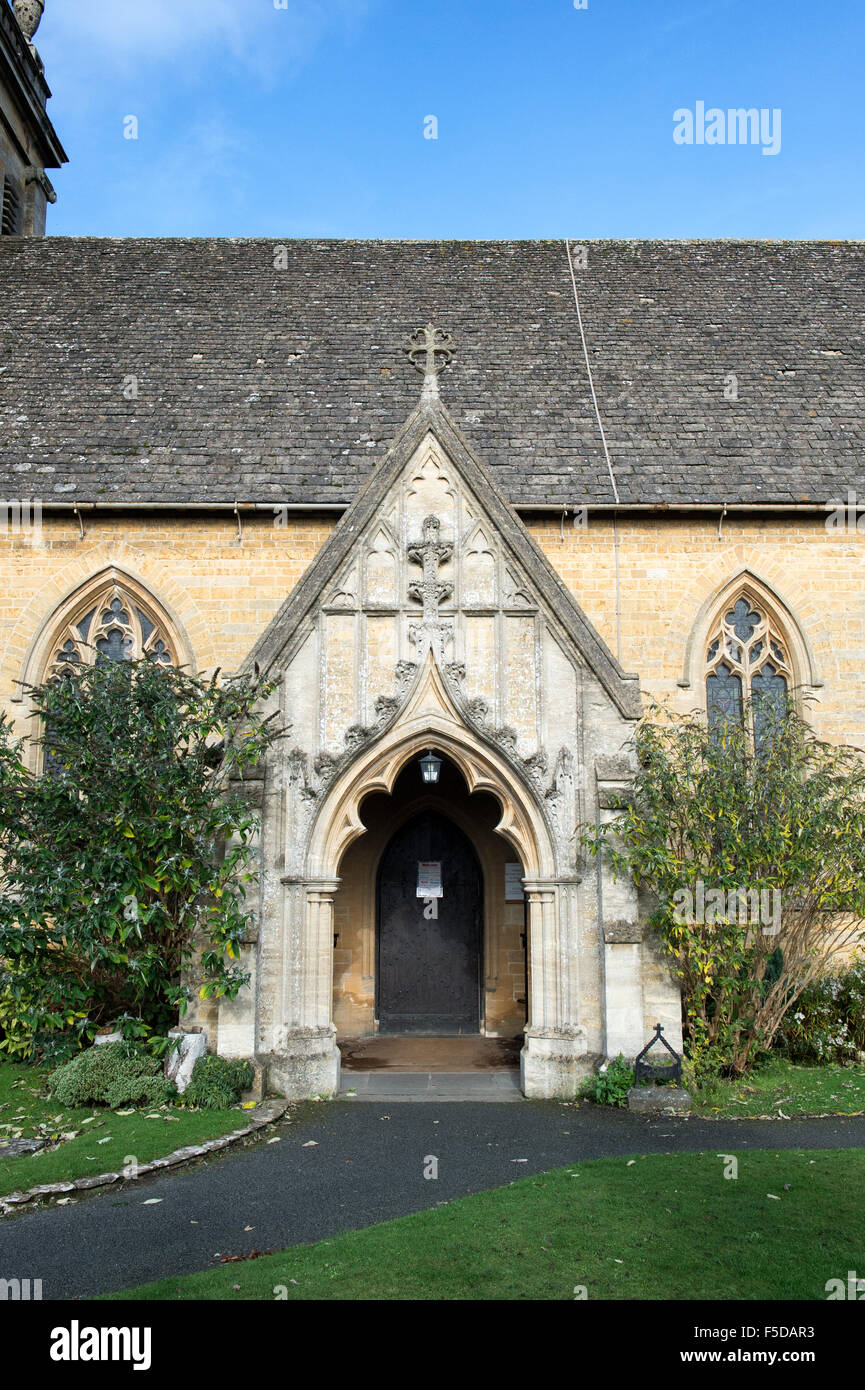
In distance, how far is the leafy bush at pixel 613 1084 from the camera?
939cm

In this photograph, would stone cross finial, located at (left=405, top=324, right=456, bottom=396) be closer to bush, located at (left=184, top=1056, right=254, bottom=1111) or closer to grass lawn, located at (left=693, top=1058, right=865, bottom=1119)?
bush, located at (left=184, top=1056, right=254, bottom=1111)

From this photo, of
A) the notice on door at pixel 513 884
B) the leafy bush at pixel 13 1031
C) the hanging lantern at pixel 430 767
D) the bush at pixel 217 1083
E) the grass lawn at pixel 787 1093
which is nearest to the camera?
the bush at pixel 217 1083

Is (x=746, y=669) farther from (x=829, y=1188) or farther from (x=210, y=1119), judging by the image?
(x=210, y=1119)

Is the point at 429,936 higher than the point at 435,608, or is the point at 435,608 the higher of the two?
the point at 435,608

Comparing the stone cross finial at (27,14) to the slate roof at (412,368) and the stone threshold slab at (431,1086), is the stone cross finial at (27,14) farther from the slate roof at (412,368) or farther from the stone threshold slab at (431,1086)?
the stone threshold slab at (431,1086)

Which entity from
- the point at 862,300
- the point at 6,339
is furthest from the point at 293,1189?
the point at 862,300

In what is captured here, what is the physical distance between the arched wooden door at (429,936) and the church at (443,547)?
0.16 feet

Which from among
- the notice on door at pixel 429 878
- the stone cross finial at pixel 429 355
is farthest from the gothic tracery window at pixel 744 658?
the stone cross finial at pixel 429 355

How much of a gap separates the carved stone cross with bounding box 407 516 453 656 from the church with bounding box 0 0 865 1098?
2.0 inches

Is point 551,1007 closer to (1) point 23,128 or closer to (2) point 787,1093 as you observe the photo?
(2) point 787,1093

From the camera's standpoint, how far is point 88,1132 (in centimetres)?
854

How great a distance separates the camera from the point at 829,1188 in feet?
23.1

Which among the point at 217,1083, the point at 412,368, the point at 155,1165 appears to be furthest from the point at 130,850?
the point at 412,368

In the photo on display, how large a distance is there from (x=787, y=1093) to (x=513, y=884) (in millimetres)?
4645
